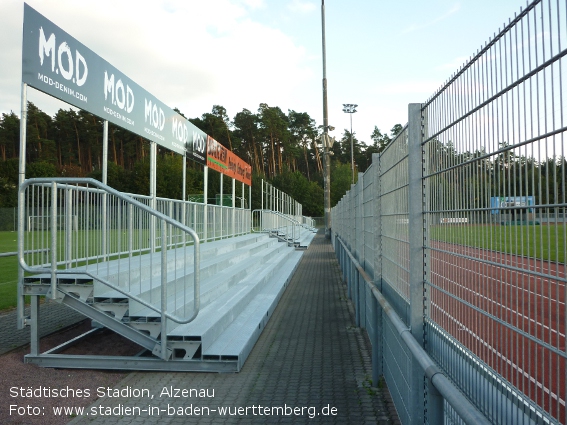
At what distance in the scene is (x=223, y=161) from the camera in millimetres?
18219

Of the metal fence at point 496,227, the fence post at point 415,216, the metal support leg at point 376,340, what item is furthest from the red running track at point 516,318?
the metal support leg at point 376,340

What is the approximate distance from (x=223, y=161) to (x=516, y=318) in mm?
16712

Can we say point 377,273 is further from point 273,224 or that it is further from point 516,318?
point 273,224

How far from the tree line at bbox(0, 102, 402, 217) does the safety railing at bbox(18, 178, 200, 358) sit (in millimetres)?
22454

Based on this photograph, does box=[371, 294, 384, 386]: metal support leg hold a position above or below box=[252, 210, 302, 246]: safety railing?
below

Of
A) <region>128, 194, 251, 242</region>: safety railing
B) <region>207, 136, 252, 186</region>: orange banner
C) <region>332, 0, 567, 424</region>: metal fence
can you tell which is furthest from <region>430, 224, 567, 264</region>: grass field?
<region>207, 136, 252, 186</region>: orange banner

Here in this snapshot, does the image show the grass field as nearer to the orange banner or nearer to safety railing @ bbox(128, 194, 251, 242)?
safety railing @ bbox(128, 194, 251, 242)

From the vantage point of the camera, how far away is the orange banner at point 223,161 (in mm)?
16109

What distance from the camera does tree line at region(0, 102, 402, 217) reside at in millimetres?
36250

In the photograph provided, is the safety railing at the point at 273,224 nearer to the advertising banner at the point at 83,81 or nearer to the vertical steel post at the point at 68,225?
the advertising banner at the point at 83,81

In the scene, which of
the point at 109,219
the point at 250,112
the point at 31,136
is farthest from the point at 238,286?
the point at 250,112

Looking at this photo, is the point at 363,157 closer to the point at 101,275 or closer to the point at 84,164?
the point at 84,164

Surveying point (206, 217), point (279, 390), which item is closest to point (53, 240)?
point (279, 390)

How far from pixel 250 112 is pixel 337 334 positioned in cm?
6843
